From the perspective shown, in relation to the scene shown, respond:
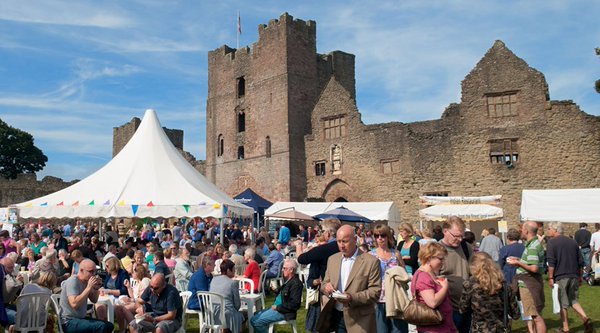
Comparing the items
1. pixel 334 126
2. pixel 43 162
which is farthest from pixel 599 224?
pixel 43 162

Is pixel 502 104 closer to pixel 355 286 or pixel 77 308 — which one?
pixel 355 286

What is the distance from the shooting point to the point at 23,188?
48562mm

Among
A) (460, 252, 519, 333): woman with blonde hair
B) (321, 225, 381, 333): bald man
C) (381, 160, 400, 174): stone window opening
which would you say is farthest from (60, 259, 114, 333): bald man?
(381, 160, 400, 174): stone window opening

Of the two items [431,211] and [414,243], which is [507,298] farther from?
[431,211]

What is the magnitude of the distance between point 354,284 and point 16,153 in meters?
66.1

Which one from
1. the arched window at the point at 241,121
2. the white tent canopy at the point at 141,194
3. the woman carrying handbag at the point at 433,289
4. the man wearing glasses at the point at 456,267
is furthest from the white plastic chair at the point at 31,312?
the arched window at the point at 241,121

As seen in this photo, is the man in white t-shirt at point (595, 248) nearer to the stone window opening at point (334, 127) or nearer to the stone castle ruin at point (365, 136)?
the stone castle ruin at point (365, 136)

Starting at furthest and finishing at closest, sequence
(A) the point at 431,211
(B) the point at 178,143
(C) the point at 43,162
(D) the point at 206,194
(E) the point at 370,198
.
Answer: (C) the point at 43,162 → (B) the point at 178,143 → (E) the point at 370,198 → (A) the point at 431,211 → (D) the point at 206,194

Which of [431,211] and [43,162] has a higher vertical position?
[43,162]

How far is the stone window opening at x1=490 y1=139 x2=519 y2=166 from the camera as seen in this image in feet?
81.9

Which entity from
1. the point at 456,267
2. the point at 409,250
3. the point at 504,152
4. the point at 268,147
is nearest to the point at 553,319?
the point at 409,250

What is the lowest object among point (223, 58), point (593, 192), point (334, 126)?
point (593, 192)

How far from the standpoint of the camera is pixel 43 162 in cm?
6594

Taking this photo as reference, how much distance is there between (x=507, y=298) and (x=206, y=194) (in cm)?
1012
